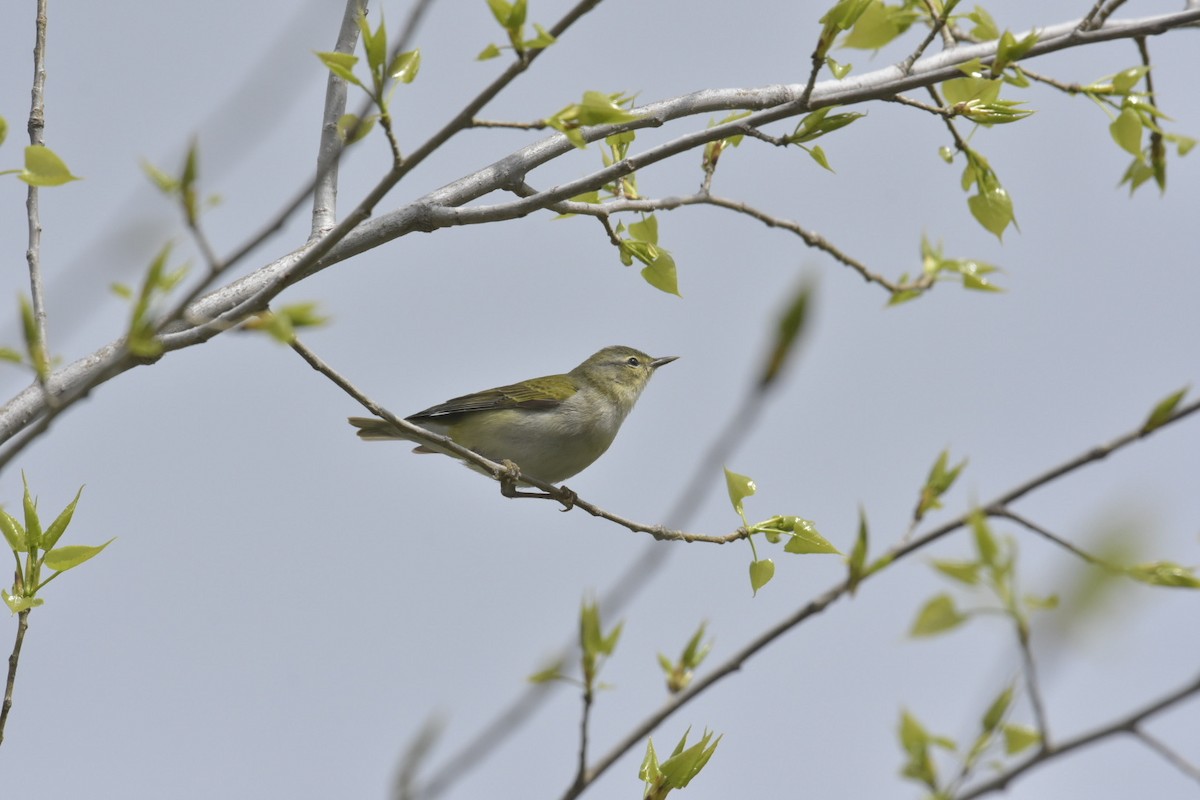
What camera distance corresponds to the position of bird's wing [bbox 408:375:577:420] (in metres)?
8.27

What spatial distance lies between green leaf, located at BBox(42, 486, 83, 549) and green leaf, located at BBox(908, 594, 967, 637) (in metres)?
2.50

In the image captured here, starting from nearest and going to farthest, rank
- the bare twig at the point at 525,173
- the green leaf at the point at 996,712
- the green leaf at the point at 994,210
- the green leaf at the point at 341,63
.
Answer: the green leaf at the point at 996,712, the green leaf at the point at 341,63, the bare twig at the point at 525,173, the green leaf at the point at 994,210

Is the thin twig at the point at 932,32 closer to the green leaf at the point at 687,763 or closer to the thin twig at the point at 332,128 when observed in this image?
the thin twig at the point at 332,128

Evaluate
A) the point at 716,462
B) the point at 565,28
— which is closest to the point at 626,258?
the point at 565,28

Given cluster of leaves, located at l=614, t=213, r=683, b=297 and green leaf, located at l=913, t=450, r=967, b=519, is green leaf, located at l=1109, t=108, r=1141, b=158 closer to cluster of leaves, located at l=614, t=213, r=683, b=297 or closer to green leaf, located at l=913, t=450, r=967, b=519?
cluster of leaves, located at l=614, t=213, r=683, b=297

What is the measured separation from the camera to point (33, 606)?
348cm

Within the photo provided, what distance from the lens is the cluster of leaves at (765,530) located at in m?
4.05

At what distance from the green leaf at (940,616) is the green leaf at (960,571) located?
10 cm

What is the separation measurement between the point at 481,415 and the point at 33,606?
4830 millimetres

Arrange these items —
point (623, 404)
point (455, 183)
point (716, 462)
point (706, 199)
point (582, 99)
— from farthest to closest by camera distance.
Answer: point (623, 404), point (455, 183), point (706, 199), point (582, 99), point (716, 462)

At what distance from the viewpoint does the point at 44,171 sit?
313cm

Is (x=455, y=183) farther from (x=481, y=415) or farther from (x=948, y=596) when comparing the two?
(x=481, y=415)

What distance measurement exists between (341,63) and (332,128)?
1559 millimetres

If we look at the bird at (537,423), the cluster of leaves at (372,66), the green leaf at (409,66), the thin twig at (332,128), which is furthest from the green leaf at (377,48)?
the bird at (537,423)
